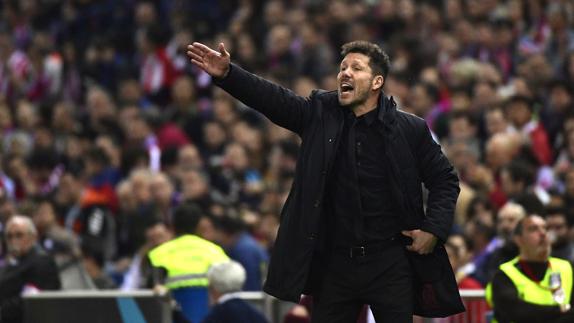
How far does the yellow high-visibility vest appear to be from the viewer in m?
10.7

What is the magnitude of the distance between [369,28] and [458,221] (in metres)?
5.65

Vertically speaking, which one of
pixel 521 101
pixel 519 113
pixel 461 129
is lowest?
pixel 461 129

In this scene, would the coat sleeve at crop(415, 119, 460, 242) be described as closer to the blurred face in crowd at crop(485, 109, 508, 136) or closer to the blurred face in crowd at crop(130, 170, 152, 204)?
the blurred face in crowd at crop(485, 109, 508, 136)

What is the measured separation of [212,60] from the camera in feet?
24.1

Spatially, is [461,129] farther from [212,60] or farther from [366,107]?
[212,60]

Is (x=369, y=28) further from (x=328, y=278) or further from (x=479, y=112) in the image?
(x=328, y=278)

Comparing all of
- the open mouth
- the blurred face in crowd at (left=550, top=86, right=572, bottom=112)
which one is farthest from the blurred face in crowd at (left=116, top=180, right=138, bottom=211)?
the open mouth

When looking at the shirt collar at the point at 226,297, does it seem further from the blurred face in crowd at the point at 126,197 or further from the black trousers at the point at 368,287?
the blurred face in crowd at the point at 126,197

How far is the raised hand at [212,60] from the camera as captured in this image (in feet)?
24.0

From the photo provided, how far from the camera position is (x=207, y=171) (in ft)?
52.5

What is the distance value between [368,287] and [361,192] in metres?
0.50

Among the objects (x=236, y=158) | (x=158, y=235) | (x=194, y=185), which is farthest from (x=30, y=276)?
(x=236, y=158)

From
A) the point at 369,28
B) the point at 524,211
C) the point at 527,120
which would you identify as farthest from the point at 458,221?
the point at 369,28

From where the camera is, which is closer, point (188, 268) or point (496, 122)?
point (188, 268)
